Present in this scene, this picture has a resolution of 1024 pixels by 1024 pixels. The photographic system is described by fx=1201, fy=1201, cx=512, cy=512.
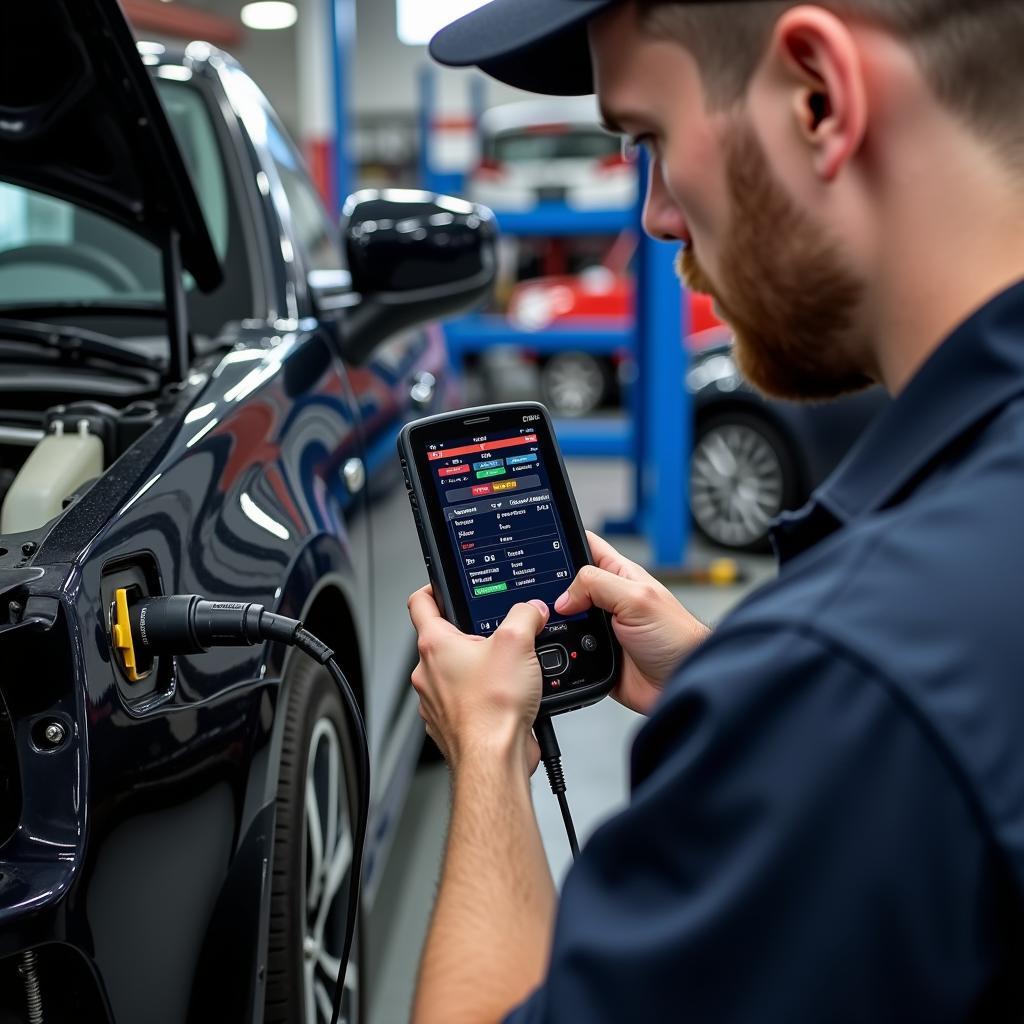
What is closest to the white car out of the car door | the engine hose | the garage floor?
the garage floor

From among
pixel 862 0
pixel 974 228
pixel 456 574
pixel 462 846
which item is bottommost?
pixel 462 846

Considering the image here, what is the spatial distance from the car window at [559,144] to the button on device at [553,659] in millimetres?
9000

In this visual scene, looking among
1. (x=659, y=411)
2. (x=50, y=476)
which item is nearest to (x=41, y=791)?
(x=50, y=476)

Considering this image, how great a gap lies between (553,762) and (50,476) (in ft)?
1.95

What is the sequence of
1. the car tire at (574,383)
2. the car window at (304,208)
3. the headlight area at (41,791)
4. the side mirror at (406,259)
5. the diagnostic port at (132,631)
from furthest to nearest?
1. the car tire at (574,383)
2. the car window at (304,208)
3. the side mirror at (406,259)
4. the diagnostic port at (132,631)
5. the headlight area at (41,791)

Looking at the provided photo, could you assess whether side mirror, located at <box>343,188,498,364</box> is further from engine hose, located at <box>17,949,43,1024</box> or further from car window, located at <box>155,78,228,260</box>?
engine hose, located at <box>17,949,43,1024</box>

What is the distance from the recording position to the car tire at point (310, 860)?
117 centimetres

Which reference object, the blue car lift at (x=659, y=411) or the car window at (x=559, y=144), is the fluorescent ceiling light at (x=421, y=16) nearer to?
the car window at (x=559, y=144)

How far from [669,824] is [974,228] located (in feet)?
1.19

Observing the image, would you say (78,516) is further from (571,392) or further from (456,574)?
(571,392)

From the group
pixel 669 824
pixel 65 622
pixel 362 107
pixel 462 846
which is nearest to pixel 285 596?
pixel 65 622

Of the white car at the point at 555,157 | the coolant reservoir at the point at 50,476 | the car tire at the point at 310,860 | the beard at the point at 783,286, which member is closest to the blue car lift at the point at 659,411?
the car tire at the point at 310,860

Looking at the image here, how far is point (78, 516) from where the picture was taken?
1071mm

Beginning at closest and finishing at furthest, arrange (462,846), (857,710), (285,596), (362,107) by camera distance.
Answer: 1. (857,710)
2. (462,846)
3. (285,596)
4. (362,107)
